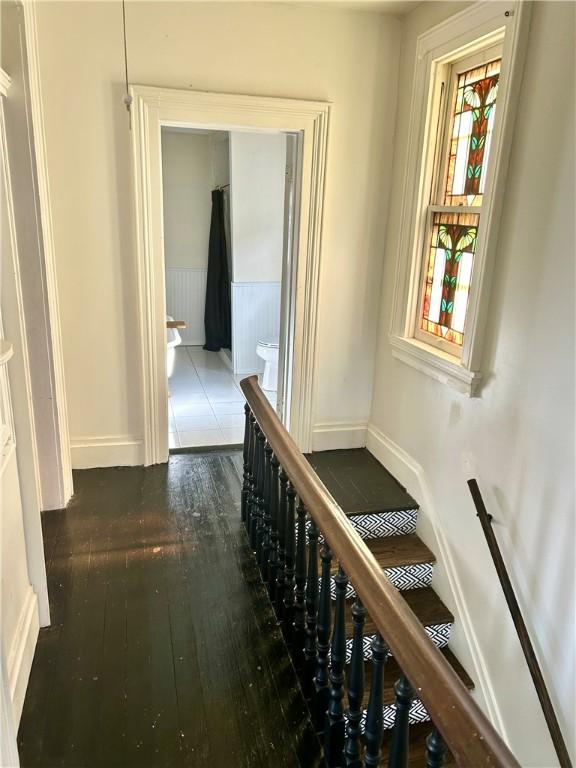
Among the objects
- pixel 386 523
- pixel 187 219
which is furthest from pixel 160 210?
pixel 187 219

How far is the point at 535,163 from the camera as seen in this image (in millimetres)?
2051

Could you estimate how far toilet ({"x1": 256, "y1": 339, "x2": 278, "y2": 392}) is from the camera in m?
4.94

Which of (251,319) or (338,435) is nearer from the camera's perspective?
(338,435)

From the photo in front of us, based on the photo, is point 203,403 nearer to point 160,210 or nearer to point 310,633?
point 160,210

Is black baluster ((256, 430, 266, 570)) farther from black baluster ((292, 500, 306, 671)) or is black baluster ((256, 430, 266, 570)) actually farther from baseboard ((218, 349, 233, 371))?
baseboard ((218, 349, 233, 371))

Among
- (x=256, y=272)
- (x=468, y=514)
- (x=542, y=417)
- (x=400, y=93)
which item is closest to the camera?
(x=542, y=417)

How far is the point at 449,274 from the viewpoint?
2768mm

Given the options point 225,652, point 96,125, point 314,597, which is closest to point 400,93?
point 96,125

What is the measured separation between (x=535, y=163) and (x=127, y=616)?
2.28 meters

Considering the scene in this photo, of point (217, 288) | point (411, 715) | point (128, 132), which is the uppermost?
point (128, 132)

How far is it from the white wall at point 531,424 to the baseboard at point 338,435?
101 cm

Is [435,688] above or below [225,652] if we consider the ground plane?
above

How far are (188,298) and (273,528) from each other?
4.76 metres

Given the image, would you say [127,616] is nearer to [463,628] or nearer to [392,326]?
[463,628]
